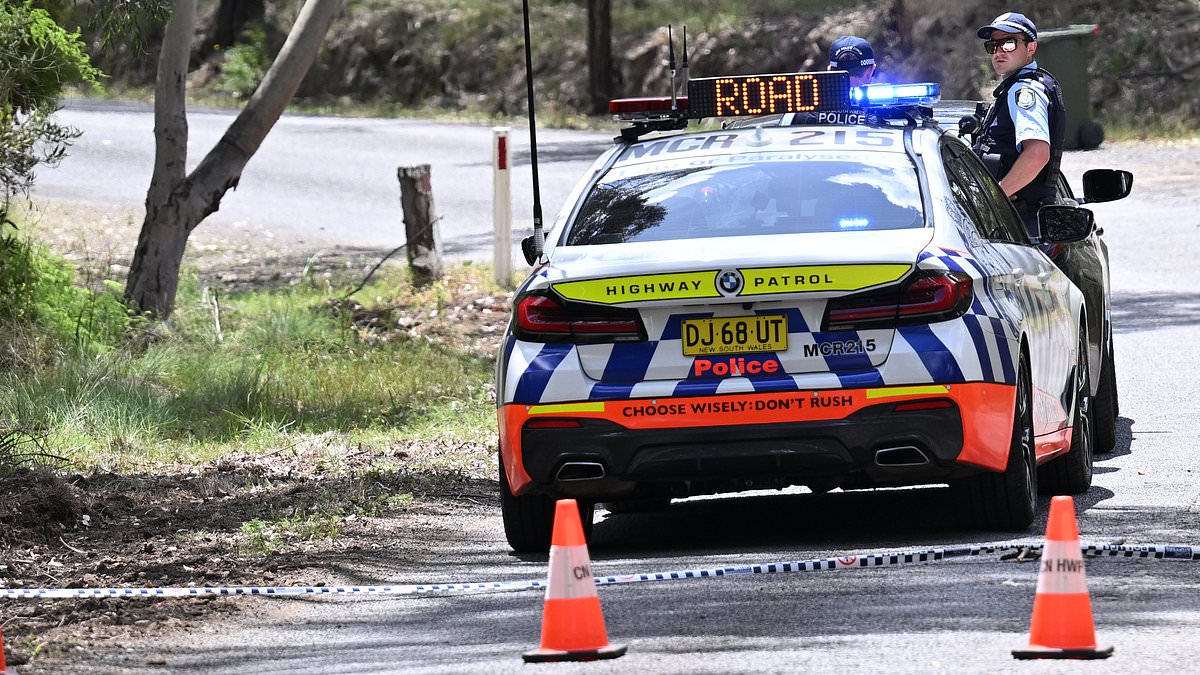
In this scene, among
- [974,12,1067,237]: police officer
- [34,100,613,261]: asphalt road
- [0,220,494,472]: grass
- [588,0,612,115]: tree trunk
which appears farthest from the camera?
[588,0,612,115]: tree trunk

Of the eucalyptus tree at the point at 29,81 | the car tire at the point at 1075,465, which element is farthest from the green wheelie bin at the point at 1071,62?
the car tire at the point at 1075,465

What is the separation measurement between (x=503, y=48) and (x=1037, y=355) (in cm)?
3009

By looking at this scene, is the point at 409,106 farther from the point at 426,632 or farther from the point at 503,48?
the point at 426,632

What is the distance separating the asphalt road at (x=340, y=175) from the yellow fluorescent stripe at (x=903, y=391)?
1170 cm

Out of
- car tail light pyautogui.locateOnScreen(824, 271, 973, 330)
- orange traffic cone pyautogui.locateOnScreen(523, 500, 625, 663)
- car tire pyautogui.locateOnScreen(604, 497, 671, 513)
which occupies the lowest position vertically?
car tire pyautogui.locateOnScreen(604, 497, 671, 513)

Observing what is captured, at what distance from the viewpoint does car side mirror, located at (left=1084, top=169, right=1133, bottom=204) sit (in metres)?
9.73

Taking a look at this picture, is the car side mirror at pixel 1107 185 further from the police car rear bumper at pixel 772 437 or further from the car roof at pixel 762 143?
the police car rear bumper at pixel 772 437

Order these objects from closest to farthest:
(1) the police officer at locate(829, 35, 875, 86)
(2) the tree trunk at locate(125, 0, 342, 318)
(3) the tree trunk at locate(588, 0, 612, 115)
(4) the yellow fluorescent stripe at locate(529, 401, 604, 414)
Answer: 1. (4) the yellow fluorescent stripe at locate(529, 401, 604, 414)
2. (1) the police officer at locate(829, 35, 875, 86)
3. (2) the tree trunk at locate(125, 0, 342, 318)
4. (3) the tree trunk at locate(588, 0, 612, 115)

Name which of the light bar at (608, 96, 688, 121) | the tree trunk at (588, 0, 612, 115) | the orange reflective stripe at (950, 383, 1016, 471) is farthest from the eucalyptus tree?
the tree trunk at (588, 0, 612, 115)

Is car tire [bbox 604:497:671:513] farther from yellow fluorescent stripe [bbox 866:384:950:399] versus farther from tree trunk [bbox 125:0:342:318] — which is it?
tree trunk [bbox 125:0:342:318]

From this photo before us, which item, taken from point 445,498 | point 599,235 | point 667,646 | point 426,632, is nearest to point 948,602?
point 667,646

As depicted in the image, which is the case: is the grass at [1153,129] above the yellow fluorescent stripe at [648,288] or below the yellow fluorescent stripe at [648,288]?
below

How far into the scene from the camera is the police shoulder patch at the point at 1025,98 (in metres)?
10.1

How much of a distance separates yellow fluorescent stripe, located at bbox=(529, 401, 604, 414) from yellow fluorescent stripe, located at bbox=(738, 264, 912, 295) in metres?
0.62
